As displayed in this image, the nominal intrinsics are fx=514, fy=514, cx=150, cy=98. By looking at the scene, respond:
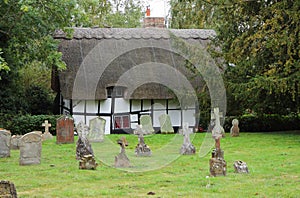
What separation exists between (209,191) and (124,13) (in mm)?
27368

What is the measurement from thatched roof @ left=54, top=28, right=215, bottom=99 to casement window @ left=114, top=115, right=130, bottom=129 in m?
1.06

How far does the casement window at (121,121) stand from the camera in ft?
74.5

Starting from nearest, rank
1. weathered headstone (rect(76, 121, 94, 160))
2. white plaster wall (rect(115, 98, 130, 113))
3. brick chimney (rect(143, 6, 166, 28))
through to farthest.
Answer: weathered headstone (rect(76, 121, 94, 160)), white plaster wall (rect(115, 98, 130, 113)), brick chimney (rect(143, 6, 166, 28))

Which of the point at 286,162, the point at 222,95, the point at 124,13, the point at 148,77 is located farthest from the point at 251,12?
the point at 124,13

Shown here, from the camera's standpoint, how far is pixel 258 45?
56.3 ft

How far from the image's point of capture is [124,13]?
34.3 metres

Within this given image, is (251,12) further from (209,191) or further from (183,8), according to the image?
(209,191)

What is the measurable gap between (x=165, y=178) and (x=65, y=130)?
298 inches

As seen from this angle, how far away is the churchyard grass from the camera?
7984 millimetres

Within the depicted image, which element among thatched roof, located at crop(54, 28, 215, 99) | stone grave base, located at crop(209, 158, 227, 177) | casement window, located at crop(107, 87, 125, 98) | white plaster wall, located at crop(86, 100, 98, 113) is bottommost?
stone grave base, located at crop(209, 158, 227, 177)

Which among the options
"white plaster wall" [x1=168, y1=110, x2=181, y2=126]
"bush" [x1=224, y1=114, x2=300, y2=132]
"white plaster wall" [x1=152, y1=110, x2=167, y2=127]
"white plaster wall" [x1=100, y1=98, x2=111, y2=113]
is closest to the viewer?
"white plaster wall" [x1=100, y1=98, x2=111, y2=113]

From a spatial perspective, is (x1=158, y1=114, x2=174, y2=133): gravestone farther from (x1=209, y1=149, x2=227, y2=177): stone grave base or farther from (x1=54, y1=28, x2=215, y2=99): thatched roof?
(x1=209, y1=149, x2=227, y2=177): stone grave base

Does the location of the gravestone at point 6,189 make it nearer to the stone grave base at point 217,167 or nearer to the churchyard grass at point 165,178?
the churchyard grass at point 165,178

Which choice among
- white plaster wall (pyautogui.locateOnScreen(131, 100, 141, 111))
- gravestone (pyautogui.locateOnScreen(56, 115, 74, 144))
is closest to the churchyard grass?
gravestone (pyautogui.locateOnScreen(56, 115, 74, 144))
